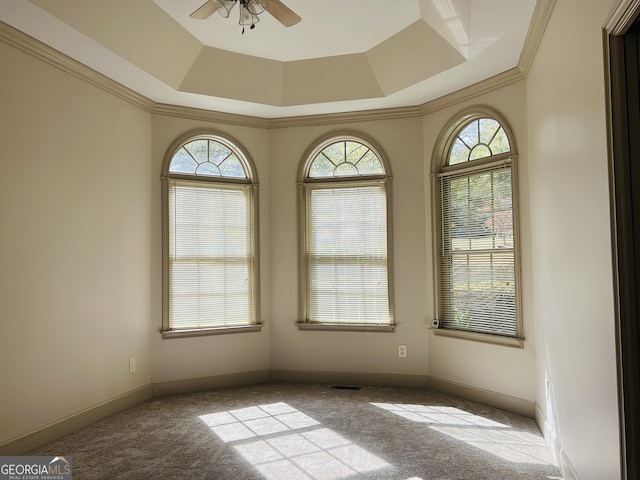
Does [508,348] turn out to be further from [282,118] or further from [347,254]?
[282,118]

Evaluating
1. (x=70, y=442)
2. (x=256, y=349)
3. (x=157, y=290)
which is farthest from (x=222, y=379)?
(x=70, y=442)

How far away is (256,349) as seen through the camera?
5.20 metres

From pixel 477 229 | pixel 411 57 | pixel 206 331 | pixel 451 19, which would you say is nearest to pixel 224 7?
pixel 451 19

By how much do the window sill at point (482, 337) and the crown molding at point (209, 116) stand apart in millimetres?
2857

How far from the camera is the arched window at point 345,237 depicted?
16.6 feet

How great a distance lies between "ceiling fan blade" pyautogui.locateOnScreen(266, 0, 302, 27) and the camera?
3.07 meters

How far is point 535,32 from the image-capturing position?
3275 millimetres

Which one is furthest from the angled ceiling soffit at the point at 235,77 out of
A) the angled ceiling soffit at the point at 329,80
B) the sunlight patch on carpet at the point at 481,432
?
the sunlight patch on carpet at the point at 481,432

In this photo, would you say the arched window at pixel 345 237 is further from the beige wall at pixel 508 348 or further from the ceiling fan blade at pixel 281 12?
the ceiling fan blade at pixel 281 12

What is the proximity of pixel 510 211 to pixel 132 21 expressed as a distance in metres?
3.37

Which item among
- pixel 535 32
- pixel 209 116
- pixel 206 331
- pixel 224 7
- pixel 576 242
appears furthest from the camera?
pixel 209 116

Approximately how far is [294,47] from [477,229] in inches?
91.8

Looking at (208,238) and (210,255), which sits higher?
(208,238)

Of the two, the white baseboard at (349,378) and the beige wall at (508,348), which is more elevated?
the beige wall at (508,348)
